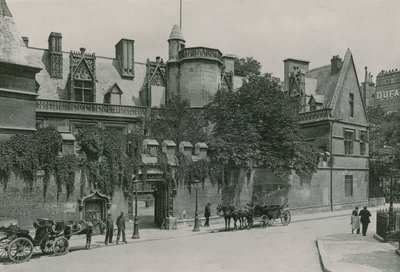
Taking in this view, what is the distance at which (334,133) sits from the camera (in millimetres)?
33906

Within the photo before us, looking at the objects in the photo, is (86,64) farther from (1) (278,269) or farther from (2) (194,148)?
(1) (278,269)

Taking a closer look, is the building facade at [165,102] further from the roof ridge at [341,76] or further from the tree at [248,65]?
the tree at [248,65]

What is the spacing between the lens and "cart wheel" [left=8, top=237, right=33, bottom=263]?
13.7m

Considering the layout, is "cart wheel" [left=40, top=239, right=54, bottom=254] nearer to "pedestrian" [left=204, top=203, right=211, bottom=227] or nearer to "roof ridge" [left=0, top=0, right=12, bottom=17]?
"pedestrian" [left=204, top=203, right=211, bottom=227]

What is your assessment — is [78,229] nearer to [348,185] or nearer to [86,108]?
[86,108]

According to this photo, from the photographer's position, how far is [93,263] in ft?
44.1

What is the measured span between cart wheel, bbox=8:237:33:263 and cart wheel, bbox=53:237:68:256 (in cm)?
98

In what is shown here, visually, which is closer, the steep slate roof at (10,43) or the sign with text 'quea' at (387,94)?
the steep slate roof at (10,43)

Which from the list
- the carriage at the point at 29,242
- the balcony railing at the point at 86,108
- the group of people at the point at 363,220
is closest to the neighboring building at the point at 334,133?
the group of people at the point at 363,220

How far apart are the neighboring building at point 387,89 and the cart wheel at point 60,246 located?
9829cm

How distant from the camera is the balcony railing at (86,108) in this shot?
30100 millimetres

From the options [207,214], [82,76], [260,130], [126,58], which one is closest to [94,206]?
[207,214]

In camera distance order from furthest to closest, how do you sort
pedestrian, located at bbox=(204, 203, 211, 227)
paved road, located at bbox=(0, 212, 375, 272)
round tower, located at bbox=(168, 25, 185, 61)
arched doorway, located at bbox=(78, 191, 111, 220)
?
round tower, located at bbox=(168, 25, 185, 61) < pedestrian, located at bbox=(204, 203, 211, 227) < arched doorway, located at bbox=(78, 191, 111, 220) < paved road, located at bbox=(0, 212, 375, 272)

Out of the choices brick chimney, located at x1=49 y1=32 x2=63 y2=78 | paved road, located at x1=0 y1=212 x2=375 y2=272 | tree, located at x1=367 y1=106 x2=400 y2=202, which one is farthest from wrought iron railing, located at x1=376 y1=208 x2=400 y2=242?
brick chimney, located at x1=49 y1=32 x2=63 y2=78
